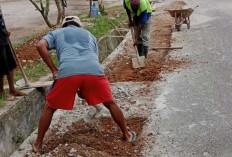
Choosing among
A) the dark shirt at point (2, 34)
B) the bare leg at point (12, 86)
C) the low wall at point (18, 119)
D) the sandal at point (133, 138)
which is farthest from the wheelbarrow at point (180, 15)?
the sandal at point (133, 138)

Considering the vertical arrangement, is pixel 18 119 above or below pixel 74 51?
below

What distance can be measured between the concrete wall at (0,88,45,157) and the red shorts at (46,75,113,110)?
127cm

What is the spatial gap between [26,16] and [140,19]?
12.1 metres

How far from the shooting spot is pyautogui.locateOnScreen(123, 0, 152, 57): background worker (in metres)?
7.61

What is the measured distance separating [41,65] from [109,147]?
3.70 metres

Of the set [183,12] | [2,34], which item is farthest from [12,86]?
[183,12]

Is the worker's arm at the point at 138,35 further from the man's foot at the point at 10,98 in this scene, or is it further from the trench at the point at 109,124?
the man's foot at the point at 10,98

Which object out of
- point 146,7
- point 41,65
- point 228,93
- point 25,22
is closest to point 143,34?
point 146,7

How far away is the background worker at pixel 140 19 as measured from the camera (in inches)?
299

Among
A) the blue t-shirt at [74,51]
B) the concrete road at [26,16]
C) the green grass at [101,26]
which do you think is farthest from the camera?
the concrete road at [26,16]

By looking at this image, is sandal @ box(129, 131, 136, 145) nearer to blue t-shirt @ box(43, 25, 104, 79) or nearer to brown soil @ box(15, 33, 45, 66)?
blue t-shirt @ box(43, 25, 104, 79)

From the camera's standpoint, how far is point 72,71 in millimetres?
4188

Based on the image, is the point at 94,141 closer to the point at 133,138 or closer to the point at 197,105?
the point at 133,138

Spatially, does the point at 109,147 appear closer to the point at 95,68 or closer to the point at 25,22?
the point at 95,68
